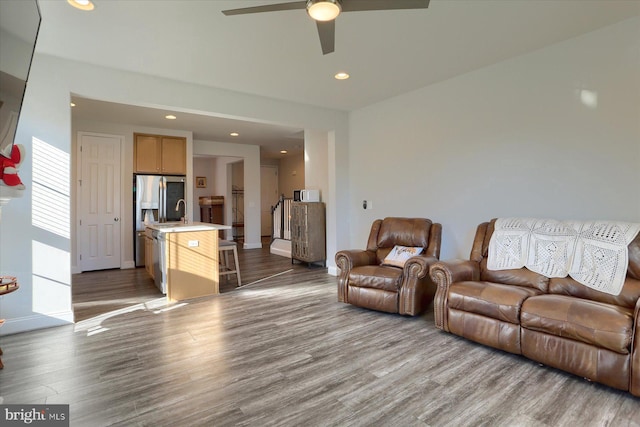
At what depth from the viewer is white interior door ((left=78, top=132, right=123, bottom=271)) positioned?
566cm

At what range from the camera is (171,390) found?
205 centimetres

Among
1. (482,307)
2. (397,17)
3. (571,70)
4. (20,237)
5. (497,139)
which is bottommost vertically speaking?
(482,307)

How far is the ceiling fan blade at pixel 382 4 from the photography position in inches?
80.4

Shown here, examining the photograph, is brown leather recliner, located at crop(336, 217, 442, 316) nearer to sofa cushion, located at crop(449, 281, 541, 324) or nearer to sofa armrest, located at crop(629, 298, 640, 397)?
sofa cushion, located at crop(449, 281, 541, 324)

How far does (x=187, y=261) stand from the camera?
4027 millimetres

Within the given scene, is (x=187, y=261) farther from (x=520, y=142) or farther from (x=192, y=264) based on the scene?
(x=520, y=142)

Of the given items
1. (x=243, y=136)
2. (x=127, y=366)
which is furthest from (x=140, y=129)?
(x=127, y=366)

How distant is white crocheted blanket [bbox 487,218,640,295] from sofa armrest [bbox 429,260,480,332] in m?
0.35

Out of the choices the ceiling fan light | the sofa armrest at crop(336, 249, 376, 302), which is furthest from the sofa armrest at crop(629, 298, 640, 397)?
the ceiling fan light

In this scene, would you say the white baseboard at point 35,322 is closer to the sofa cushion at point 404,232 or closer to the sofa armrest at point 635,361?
the sofa cushion at point 404,232

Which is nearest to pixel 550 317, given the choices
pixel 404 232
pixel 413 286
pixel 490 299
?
pixel 490 299

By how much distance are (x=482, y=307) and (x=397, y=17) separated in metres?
2.39

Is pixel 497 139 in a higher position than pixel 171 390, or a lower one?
higher

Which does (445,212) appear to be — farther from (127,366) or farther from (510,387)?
(127,366)
